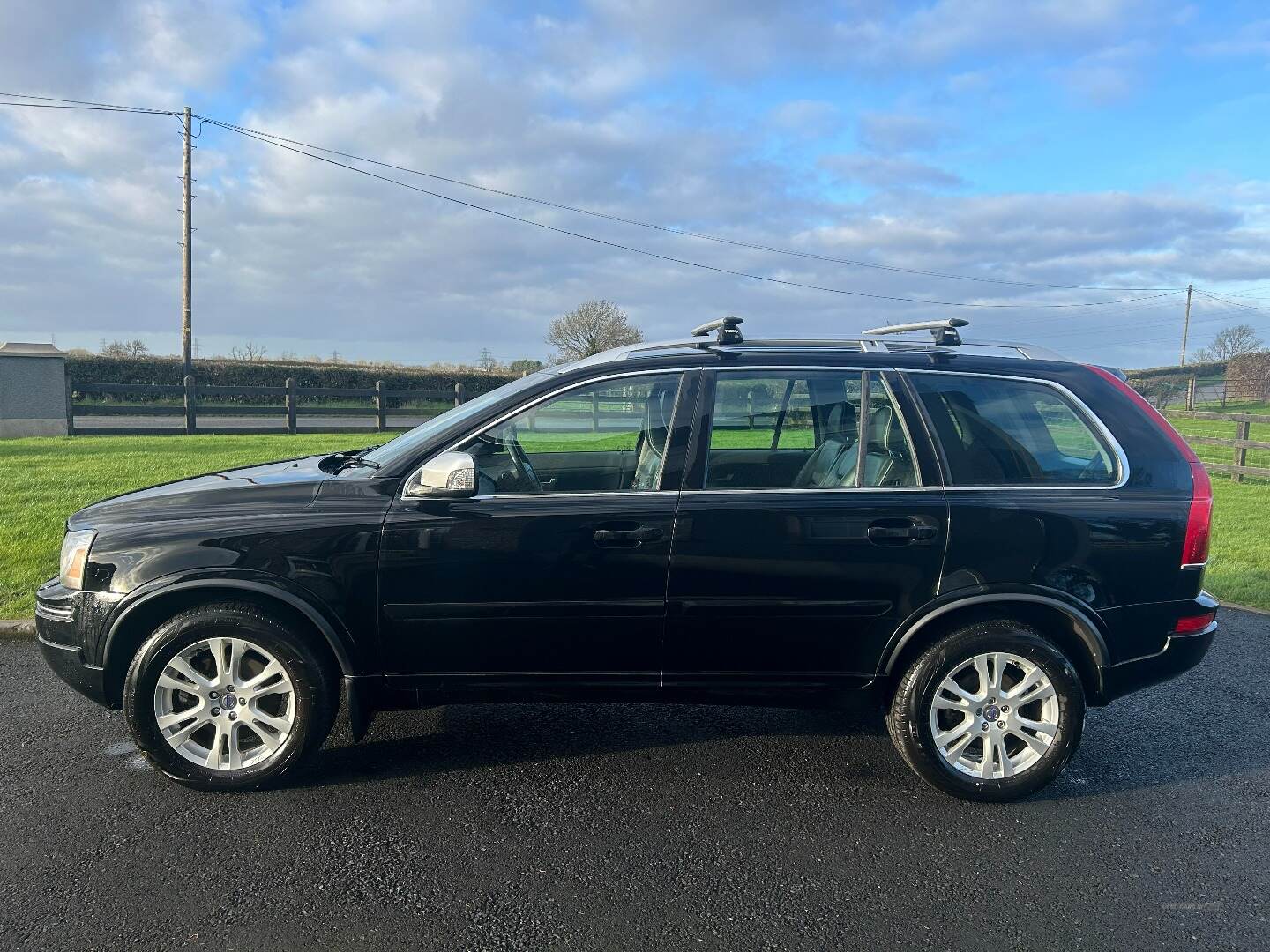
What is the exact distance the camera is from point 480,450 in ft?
11.8

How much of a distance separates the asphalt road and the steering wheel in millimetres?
1212

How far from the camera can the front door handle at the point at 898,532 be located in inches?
135

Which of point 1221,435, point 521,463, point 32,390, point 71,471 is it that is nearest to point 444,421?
point 521,463

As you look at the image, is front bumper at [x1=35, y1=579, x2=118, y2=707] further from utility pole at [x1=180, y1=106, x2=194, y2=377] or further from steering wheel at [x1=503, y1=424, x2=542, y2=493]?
utility pole at [x1=180, y1=106, x2=194, y2=377]

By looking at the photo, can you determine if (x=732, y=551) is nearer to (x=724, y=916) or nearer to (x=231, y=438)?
(x=724, y=916)

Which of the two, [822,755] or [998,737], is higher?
[998,737]

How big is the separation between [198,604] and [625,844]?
6.20 feet

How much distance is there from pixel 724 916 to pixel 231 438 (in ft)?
54.7

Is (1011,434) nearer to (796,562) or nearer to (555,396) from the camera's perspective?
(796,562)

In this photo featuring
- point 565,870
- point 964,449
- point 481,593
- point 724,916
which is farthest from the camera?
point 964,449

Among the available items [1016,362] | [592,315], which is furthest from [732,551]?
[592,315]

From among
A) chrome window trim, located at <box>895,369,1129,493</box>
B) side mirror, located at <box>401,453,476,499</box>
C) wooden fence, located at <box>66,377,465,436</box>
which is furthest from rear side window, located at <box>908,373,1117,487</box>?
wooden fence, located at <box>66,377,465,436</box>

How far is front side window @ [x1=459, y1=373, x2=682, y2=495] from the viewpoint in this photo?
3553 mm

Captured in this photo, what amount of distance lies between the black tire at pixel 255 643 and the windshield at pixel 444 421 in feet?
2.69
